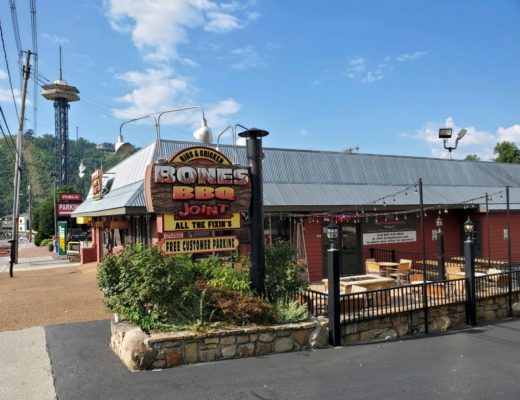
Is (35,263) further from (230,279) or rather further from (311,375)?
(311,375)

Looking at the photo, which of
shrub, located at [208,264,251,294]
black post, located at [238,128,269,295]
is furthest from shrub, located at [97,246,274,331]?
black post, located at [238,128,269,295]

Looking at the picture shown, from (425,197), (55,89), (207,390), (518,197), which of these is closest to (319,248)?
(425,197)

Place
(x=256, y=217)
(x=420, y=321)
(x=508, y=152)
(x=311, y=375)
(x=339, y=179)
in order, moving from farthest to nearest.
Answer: (x=508, y=152), (x=339, y=179), (x=420, y=321), (x=256, y=217), (x=311, y=375)

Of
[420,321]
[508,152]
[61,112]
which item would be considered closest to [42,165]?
[61,112]

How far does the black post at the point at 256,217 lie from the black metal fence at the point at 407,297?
1.15m

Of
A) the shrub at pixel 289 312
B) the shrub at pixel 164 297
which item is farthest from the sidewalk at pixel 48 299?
the shrub at pixel 289 312

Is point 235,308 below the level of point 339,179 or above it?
below

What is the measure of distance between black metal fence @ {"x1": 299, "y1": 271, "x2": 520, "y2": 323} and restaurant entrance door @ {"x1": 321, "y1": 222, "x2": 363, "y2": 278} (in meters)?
4.40

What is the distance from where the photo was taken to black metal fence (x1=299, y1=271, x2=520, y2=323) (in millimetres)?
8711

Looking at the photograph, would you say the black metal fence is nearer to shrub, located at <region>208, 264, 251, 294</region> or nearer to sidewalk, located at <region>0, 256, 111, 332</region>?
shrub, located at <region>208, 264, 251, 294</region>

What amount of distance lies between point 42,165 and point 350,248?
127512 millimetres

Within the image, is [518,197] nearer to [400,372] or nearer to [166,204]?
[400,372]

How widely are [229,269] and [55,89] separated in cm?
10380

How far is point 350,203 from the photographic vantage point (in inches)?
603
